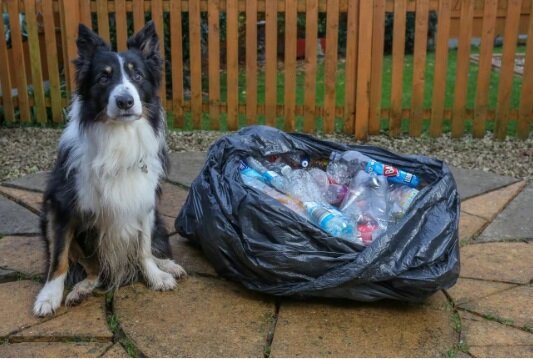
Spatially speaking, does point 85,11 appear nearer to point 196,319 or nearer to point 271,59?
point 271,59

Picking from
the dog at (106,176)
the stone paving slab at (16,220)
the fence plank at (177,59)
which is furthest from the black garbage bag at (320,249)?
the fence plank at (177,59)

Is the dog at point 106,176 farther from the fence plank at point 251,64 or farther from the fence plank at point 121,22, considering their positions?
the fence plank at point 121,22

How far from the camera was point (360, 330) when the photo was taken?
2678mm

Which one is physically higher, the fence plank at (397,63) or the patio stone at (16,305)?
the fence plank at (397,63)

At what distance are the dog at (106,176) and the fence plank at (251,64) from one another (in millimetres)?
3078

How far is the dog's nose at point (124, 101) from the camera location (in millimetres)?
2615

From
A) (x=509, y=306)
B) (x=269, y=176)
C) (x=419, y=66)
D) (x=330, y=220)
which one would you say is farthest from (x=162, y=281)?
(x=419, y=66)

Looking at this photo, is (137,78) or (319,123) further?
(319,123)

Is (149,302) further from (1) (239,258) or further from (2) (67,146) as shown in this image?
(2) (67,146)

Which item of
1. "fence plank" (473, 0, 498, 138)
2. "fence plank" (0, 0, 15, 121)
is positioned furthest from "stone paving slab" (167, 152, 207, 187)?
"fence plank" (473, 0, 498, 138)

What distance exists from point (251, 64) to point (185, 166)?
5.38ft

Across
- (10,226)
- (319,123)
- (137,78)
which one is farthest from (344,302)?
(319,123)

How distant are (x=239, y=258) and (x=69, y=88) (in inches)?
166

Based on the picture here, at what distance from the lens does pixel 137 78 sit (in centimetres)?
280
